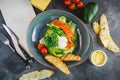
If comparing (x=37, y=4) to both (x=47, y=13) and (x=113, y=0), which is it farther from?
(x=113, y=0)

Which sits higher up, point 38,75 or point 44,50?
point 44,50

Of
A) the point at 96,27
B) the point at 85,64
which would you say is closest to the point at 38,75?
the point at 85,64

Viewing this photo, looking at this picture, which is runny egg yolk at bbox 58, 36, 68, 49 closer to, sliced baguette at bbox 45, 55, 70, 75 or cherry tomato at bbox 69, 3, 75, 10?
sliced baguette at bbox 45, 55, 70, 75

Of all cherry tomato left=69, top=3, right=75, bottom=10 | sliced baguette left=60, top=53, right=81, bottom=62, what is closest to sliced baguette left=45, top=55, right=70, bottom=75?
sliced baguette left=60, top=53, right=81, bottom=62

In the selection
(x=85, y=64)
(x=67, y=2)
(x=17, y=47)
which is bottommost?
(x=85, y=64)

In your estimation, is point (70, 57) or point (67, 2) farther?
point (67, 2)

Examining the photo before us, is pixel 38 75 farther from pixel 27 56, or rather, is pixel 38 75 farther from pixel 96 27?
pixel 96 27

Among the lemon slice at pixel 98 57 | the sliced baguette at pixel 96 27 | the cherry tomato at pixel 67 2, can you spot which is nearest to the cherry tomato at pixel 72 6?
the cherry tomato at pixel 67 2

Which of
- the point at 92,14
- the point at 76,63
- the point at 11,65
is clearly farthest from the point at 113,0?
the point at 11,65
